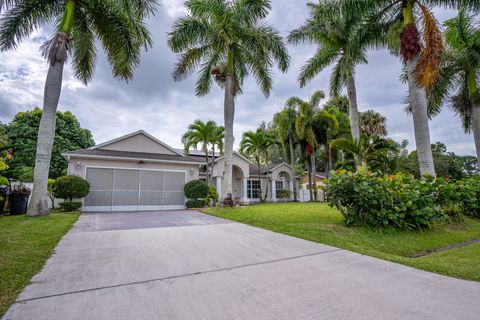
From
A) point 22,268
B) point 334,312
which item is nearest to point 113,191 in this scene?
point 22,268

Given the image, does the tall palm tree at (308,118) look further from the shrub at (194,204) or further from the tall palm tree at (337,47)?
the shrub at (194,204)

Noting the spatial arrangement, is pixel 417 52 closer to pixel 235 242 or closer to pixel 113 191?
pixel 235 242

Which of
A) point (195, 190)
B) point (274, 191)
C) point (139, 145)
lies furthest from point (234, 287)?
point (274, 191)

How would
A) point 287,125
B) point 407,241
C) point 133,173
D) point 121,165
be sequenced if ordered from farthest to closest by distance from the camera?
point 287,125 < point 133,173 < point 121,165 < point 407,241

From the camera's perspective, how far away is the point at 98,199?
13516 millimetres

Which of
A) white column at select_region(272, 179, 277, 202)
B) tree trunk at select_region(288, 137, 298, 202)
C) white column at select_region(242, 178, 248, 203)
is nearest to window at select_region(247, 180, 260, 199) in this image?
white column at select_region(242, 178, 248, 203)

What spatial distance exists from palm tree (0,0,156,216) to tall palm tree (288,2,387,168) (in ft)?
27.6

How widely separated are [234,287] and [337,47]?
1461cm

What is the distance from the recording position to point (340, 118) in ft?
73.7

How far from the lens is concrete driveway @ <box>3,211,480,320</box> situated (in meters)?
2.31

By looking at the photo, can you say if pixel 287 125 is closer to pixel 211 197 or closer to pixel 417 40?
pixel 211 197

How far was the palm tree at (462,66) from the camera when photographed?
471 inches

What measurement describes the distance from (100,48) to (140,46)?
2464 millimetres

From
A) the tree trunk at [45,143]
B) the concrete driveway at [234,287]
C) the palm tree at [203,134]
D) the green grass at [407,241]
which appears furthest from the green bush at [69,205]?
the green grass at [407,241]
